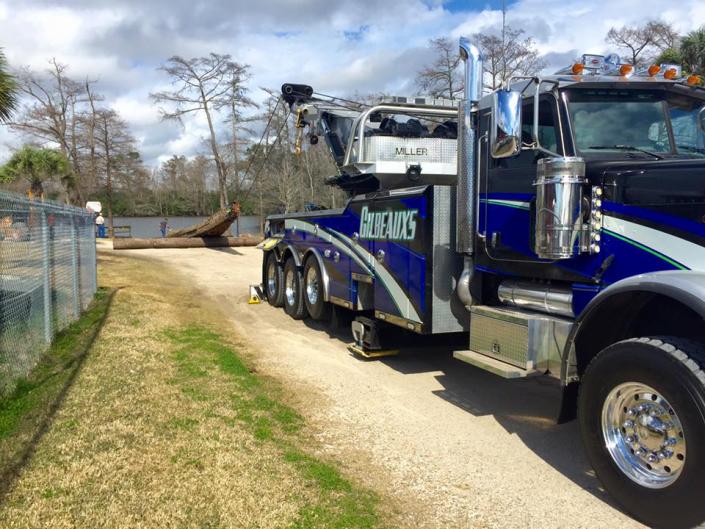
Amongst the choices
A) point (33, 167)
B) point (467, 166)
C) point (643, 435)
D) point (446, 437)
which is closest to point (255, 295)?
point (467, 166)

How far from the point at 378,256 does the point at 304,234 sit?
3.00 meters

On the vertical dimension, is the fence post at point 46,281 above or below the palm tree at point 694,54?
below

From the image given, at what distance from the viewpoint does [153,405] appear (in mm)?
5188

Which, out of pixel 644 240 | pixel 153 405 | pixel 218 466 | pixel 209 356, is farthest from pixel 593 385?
pixel 209 356

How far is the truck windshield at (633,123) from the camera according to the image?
4.46 meters

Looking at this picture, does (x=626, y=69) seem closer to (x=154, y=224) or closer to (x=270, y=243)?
(x=270, y=243)

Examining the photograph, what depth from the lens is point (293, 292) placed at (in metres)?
10.3

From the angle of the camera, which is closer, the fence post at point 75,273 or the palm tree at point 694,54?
the fence post at point 75,273

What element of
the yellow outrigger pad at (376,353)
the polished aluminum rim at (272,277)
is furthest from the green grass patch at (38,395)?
the polished aluminum rim at (272,277)

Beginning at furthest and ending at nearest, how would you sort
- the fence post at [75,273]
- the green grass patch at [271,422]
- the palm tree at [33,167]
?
1. the palm tree at [33,167]
2. the fence post at [75,273]
3. the green grass patch at [271,422]

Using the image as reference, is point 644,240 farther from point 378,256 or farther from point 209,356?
point 209,356

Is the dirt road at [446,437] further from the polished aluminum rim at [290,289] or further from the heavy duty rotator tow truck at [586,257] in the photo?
the polished aluminum rim at [290,289]

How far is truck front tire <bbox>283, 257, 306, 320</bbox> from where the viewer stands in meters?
9.82

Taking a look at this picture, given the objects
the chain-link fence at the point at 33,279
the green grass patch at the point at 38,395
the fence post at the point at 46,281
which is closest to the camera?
the green grass patch at the point at 38,395
